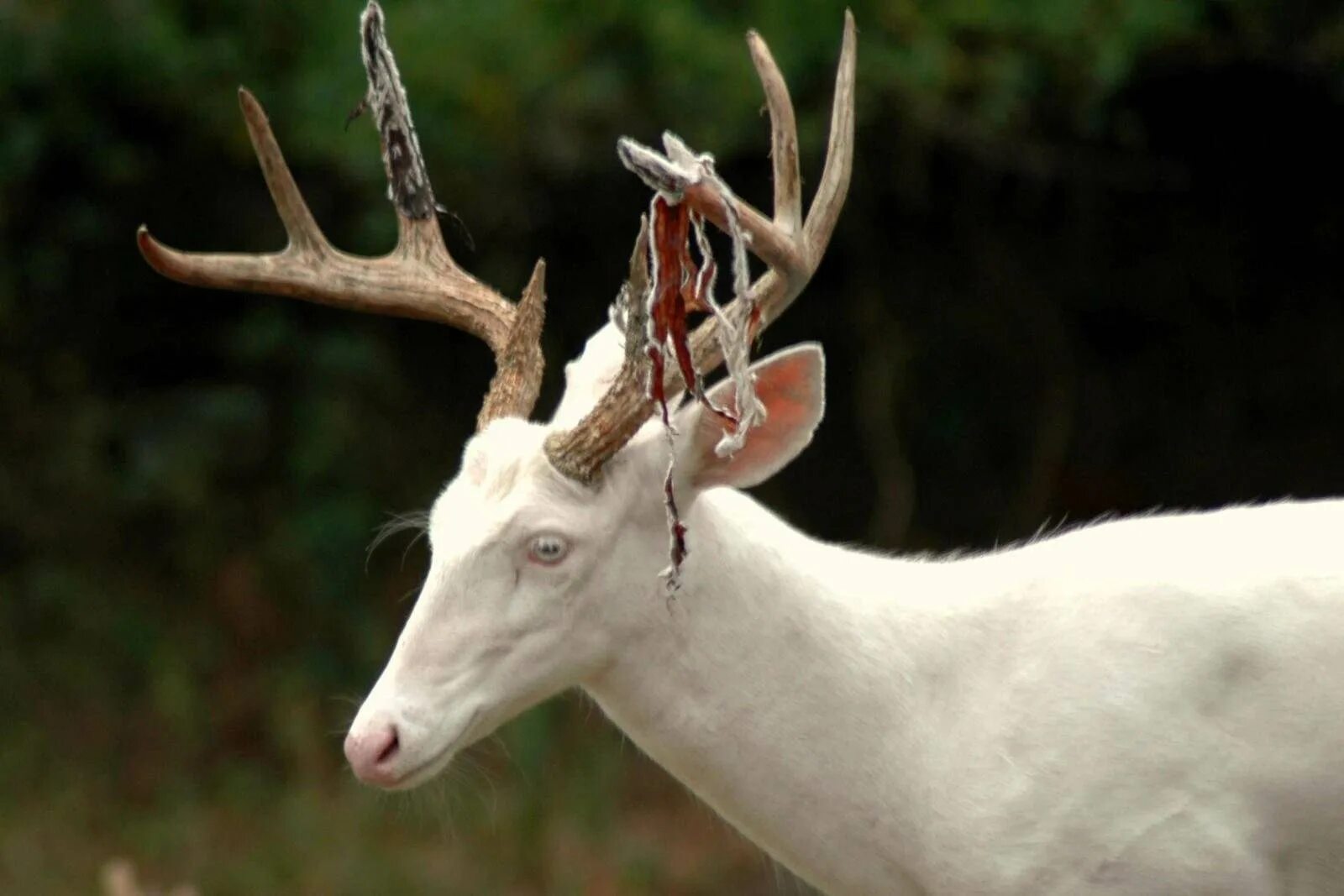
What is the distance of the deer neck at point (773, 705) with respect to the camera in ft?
11.6

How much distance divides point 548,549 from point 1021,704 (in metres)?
0.84

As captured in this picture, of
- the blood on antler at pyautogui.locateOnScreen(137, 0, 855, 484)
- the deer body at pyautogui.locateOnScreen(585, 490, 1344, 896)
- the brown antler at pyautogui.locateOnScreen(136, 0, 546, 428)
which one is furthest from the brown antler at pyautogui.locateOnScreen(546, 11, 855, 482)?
the brown antler at pyautogui.locateOnScreen(136, 0, 546, 428)

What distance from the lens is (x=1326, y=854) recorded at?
3.36 m

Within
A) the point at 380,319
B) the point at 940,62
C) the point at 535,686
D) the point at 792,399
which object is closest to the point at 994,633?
the point at 792,399

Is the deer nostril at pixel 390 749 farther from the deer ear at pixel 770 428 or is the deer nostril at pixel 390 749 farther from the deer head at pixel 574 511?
the deer ear at pixel 770 428

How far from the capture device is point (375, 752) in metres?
3.28

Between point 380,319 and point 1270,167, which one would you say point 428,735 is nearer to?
point 1270,167

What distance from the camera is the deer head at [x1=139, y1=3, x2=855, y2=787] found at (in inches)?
131

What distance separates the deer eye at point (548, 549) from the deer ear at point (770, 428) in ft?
0.77

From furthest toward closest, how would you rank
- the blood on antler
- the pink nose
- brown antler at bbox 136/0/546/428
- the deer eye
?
brown antler at bbox 136/0/546/428 → the deer eye → the pink nose → the blood on antler

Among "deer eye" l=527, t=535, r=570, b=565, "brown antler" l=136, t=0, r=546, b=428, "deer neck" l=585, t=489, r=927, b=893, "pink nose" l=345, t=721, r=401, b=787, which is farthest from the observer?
"brown antler" l=136, t=0, r=546, b=428

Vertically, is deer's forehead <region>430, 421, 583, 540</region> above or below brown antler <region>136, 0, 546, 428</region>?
below

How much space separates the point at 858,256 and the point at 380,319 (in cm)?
217

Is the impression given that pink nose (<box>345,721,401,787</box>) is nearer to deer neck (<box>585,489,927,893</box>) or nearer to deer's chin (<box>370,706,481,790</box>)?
deer's chin (<box>370,706,481,790</box>)
